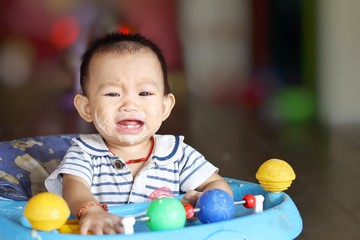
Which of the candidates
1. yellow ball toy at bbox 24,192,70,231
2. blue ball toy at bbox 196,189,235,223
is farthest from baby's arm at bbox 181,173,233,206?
yellow ball toy at bbox 24,192,70,231

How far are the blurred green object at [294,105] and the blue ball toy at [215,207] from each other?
201 cm

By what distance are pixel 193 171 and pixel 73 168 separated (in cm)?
19

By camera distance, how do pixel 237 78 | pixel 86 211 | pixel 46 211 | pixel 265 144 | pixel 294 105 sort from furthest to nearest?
pixel 237 78 < pixel 294 105 < pixel 265 144 < pixel 86 211 < pixel 46 211

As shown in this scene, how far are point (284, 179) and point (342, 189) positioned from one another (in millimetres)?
807

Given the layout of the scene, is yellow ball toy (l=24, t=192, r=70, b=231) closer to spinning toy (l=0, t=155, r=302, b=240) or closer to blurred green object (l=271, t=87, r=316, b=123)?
spinning toy (l=0, t=155, r=302, b=240)

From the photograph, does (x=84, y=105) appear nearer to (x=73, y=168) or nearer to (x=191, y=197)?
(x=73, y=168)

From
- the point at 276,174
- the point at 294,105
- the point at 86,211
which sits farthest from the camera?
the point at 294,105

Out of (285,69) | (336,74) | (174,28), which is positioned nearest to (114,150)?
(336,74)

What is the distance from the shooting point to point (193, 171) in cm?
115

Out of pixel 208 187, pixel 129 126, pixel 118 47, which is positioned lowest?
pixel 208 187

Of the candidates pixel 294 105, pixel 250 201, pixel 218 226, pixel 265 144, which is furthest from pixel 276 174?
pixel 294 105

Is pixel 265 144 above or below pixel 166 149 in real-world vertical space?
below

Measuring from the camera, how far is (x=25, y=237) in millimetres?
887

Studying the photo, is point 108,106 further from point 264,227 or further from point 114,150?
point 264,227
